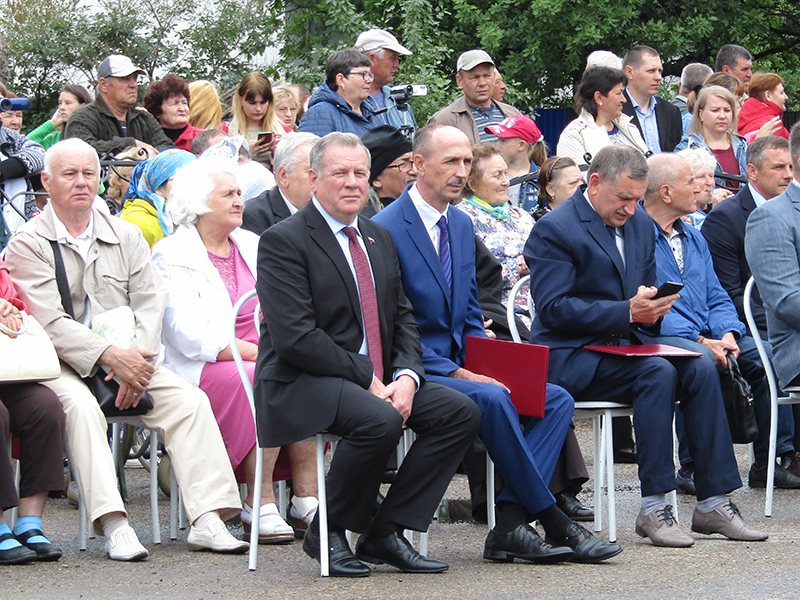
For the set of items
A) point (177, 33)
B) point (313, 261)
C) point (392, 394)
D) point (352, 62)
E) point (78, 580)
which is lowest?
point (78, 580)

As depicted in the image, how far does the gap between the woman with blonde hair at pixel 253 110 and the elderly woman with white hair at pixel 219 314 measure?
3.05 metres

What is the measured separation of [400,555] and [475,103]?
19.2 ft

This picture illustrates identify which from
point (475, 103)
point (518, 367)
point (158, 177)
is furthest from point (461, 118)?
point (518, 367)

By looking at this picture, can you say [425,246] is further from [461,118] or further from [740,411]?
[461,118]

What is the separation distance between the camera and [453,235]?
699 centimetres

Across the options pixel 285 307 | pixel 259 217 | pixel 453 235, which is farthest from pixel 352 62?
pixel 285 307

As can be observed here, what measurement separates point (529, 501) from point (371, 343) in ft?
3.03

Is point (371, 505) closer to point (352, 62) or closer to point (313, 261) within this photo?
point (313, 261)

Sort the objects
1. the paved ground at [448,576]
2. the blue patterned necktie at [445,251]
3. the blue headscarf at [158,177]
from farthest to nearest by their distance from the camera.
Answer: the blue headscarf at [158,177] → the blue patterned necktie at [445,251] → the paved ground at [448,576]

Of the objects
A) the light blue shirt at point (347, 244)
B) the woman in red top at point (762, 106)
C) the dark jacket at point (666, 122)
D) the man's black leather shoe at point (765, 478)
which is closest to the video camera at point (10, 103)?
the light blue shirt at point (347, 244)

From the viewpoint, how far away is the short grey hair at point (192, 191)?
7.53 meters

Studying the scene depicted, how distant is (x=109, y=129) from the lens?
10.6 m

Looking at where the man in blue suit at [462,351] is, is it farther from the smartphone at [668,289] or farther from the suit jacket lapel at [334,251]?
the smartphone at [668,289]

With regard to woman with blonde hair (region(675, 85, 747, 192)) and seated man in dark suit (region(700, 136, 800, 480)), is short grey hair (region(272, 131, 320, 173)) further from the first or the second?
woman with blonde hair (region(675, 85, 747, 192))
